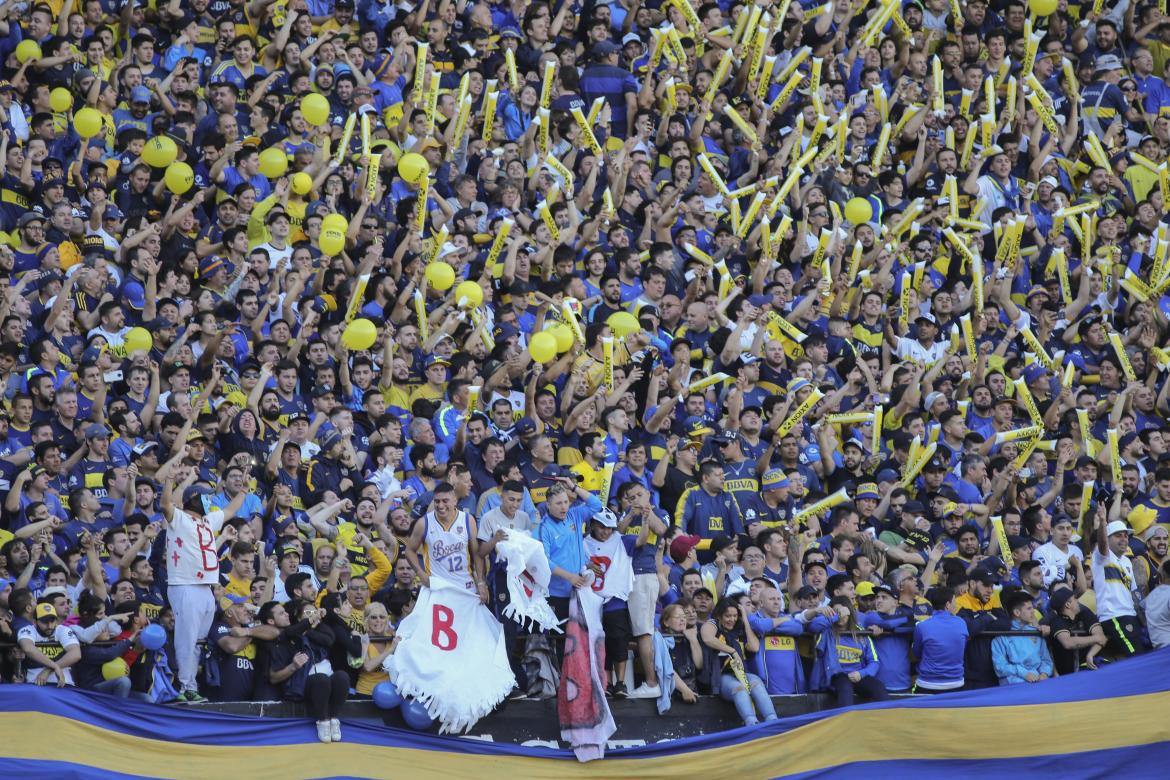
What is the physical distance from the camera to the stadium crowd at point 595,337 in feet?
47.4

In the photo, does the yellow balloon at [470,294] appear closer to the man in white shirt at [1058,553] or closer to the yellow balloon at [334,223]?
the yellow balloon at [334,223]

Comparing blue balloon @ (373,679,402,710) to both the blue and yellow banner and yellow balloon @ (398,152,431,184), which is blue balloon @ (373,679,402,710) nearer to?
the blue and yellow banner

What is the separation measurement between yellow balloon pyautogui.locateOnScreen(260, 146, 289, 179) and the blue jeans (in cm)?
643

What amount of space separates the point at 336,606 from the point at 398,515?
1379 mm

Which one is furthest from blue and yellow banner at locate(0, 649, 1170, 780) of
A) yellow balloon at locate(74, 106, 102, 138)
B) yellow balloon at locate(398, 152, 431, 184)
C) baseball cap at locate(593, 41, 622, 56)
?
baseball cap at locate(593, 41, 622, 56)

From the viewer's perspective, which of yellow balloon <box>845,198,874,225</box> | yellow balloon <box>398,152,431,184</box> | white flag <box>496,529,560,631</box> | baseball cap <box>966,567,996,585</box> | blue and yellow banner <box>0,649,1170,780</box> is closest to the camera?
blue and yellow banner <box>0,649,1170,780</box>

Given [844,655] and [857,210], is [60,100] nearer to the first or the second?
[857,210]

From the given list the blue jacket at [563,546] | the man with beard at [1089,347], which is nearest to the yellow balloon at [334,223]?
the blue jacket at [563,546]

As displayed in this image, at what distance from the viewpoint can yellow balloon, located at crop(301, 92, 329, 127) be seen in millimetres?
18578

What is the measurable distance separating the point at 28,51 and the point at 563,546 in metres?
7.27

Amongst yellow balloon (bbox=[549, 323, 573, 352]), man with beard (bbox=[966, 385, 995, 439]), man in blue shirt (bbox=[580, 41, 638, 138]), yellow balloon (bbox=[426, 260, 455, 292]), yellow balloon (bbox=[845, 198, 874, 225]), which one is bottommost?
man with beard (bbox=[966, 385, 995, 439])

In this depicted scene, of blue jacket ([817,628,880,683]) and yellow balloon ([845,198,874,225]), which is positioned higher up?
yellow balloon ([845,198,874,225])

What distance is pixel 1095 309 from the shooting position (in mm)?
20391

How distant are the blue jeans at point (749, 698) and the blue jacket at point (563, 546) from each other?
4.34 feet
